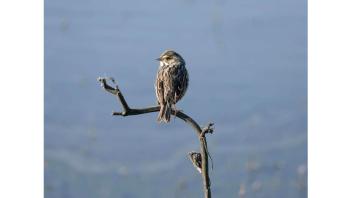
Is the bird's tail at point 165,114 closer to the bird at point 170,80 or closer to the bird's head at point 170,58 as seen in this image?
the bird at point 170,80

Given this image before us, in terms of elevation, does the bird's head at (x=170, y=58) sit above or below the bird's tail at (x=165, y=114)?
above

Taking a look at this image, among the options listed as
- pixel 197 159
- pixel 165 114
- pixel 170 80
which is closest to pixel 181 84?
pixel 170 80

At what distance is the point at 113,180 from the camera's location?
2.75 m

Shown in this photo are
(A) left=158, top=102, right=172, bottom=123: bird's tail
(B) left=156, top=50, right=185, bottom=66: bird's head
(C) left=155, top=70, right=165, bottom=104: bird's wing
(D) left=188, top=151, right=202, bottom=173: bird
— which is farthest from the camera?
(B) left=156, top=50, right=185, bottom=66: bird's head

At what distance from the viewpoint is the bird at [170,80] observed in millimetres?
2375

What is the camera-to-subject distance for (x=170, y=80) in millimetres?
2439

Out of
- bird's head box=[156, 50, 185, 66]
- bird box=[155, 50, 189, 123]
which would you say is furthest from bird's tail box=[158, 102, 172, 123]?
bird's head box=[156, 50, 185, 66]

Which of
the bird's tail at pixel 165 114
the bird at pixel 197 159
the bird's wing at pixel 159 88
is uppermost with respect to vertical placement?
the bird's wing at pixel 159 88

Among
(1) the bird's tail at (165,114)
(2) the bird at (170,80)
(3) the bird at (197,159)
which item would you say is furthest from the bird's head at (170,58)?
(3) the bird at (197,159)

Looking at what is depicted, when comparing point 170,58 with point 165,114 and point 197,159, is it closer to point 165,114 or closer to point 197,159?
point 165,114

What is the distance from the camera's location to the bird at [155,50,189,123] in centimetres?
238

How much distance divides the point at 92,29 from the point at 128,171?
1.91ft
